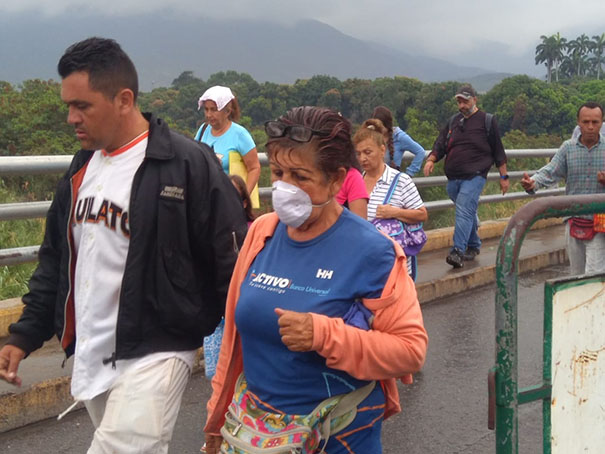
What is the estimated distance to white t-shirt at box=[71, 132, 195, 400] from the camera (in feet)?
8.95

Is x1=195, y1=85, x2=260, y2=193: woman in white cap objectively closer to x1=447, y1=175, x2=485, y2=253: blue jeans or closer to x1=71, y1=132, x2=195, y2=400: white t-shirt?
x1=71, y1=132, x2=195, y2=400: white t-shirt

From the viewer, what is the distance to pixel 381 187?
5391 millimetres

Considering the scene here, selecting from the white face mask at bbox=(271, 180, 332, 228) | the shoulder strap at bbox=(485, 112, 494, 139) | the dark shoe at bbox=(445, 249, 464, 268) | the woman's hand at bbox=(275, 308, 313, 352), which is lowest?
the dark shoe at bbox=(445, 249, 464, 268)

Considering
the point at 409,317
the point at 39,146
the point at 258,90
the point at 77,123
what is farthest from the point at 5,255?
the point at 258,90

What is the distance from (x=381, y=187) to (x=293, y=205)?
119 inches

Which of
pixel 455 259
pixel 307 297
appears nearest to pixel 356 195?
pixel 307 297

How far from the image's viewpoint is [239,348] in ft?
8.53

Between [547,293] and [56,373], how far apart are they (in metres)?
3.55

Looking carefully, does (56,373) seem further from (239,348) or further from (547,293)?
(547,293)

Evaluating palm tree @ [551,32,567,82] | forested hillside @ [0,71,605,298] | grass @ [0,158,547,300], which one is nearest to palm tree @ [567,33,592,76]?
palm tree @ [551,32,567,82]

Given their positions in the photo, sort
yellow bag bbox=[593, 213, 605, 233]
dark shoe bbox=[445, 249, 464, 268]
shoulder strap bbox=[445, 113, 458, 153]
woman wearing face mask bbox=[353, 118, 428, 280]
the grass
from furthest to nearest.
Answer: shoulder strap bbox=[445, 113, 458, 153] → dark shoe bbox=[445, 249, 464, 268] → the grass → yellow bag bbox=[593, 213, 605, 233] → woman wearing face mask bbox=[353, 118, 428, 280]

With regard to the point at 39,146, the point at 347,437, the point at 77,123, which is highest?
the point at 77,123

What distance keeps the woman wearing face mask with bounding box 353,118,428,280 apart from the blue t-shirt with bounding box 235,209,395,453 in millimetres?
2879

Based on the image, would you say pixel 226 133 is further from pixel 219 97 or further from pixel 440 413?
pixel 440 413
